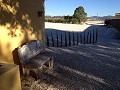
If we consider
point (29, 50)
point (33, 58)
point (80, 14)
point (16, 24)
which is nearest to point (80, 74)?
point (33, 58)

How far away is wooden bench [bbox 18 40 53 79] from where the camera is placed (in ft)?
19.9

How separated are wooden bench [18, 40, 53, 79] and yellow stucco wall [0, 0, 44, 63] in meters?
0.36

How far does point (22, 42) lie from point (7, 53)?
3.22 feet

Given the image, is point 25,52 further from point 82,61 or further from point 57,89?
point 82,61

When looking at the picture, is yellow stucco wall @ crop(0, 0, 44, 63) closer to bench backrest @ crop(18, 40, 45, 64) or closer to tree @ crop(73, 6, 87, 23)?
bench backrest @ crop(18, 40, 45, 64)

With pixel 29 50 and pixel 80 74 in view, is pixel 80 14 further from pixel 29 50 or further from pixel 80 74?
pixel 29 50

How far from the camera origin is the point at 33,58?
22.4 ft

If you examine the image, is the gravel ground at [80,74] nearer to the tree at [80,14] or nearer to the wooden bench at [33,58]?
the wooden bench at [33,58]

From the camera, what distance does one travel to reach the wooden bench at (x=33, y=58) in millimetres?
6066

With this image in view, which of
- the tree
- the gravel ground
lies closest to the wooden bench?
the gravel ground

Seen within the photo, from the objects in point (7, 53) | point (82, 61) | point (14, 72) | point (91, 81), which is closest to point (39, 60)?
point (7, 53)

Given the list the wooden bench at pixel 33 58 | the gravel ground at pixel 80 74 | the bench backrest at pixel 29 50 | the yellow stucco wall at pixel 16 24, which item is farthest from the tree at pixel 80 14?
the wooden bench at pixel 33 58

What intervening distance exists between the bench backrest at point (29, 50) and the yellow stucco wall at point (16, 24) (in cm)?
33

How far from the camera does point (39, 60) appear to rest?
21.5ft
